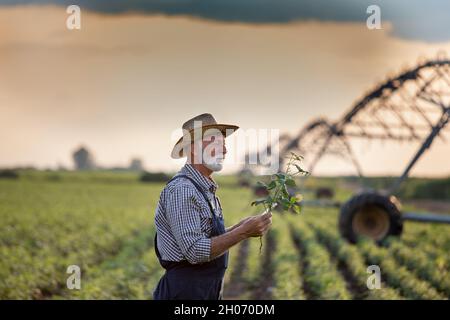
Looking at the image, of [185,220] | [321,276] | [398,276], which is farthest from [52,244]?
[185,220]

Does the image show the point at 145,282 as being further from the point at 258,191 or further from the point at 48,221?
the point at 258,191

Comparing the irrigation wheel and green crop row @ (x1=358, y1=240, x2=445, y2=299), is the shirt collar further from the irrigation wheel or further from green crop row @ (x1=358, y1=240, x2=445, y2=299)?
the irrigation wheel

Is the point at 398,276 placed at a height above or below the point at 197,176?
above

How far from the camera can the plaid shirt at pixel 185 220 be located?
3.47m

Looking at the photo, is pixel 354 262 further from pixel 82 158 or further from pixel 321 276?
pixel 82 158

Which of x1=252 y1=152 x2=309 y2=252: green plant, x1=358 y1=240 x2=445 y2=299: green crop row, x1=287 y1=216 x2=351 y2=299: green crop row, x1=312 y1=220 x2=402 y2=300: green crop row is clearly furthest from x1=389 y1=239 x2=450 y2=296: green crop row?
x1=252 y1=152 x2=309 y2=252: green plant

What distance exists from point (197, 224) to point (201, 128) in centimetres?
60

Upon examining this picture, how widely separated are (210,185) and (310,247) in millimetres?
8896

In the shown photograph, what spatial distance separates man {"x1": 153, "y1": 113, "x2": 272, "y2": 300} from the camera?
3.48 meters

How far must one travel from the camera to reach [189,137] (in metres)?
3.77

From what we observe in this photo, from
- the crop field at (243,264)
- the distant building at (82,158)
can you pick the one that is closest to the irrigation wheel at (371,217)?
the crop field at (243,264)

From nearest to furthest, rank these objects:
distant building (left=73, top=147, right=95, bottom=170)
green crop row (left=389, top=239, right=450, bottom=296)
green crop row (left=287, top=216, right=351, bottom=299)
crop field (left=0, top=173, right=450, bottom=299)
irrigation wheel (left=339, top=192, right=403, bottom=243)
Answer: green crop row (left=287, top=216, right=351, bottom=299)
crop field (left=0, top=173, right=450, bottom=299)
green crop row (left=389, top=239, right=450, bottom=296)
irrigation wheel (left=339, top=192, right=403, bottom=243)
distant building (left=73, top=147, right=95, bottom=170)

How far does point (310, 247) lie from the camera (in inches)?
485

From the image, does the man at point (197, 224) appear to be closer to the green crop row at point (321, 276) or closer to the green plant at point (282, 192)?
the green plant at point (282, 192)
